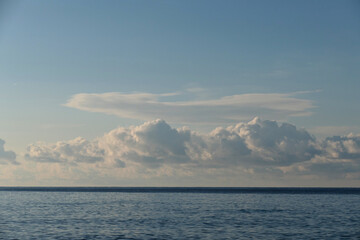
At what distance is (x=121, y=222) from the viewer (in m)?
72.4

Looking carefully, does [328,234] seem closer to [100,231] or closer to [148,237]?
[148,237]

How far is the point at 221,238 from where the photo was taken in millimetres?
53531

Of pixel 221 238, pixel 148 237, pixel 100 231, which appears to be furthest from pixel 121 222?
pixel 221 238

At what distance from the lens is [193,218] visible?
7800 cm

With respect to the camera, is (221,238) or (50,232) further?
(50,232)

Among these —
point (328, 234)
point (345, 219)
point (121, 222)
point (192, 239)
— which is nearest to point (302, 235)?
point (328, 234)

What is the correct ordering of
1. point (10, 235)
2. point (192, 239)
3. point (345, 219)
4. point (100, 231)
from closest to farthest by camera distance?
point (192, 239) < point (10, 235) < point (100, 231) < point (345, 219)

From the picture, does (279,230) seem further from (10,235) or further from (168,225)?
(10,235)

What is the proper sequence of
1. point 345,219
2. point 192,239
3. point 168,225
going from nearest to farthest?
point 192,239 < point 168,225 < point 345,219

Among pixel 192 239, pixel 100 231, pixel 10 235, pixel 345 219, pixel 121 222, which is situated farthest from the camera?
pixel 345 219

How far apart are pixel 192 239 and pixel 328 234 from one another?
1880cm

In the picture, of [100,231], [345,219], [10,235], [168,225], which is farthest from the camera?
[345,219]

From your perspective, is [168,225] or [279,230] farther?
[168,225]

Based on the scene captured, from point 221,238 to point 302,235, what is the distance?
11.2m
